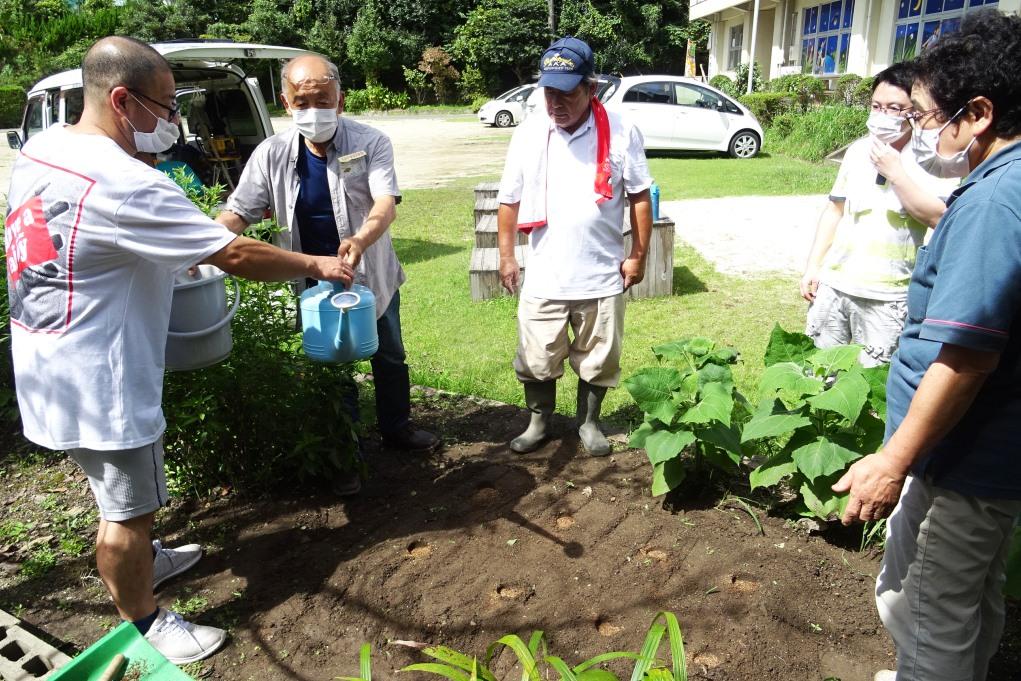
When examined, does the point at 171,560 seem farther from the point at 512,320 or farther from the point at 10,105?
the point at 10,105

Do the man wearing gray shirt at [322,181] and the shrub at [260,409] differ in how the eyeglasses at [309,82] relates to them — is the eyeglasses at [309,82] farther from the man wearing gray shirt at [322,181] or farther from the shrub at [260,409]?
the shrub at [260,409]

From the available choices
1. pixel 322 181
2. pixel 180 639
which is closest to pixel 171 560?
pixel 180 639

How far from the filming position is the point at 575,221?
11.2 ft

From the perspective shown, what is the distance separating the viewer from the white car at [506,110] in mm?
23250

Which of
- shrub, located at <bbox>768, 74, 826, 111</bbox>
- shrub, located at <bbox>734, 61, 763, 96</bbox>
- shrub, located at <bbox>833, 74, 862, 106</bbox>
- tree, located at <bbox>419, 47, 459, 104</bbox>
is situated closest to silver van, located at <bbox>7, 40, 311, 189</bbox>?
shrub, located at <bbox>833, 74, 862, 106</bbox>

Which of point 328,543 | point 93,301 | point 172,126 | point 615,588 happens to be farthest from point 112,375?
point 615,588

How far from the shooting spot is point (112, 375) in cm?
211

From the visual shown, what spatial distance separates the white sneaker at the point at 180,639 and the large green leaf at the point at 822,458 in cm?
202

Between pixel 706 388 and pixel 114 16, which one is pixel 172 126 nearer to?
pixel 706 388

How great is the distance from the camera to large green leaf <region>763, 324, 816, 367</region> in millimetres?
3043

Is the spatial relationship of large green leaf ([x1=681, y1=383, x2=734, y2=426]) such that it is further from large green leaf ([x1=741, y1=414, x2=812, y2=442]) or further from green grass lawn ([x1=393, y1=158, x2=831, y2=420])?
green grass lawn ([x1=393, y1=158, x2=831, y2=420])

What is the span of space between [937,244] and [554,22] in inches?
1412

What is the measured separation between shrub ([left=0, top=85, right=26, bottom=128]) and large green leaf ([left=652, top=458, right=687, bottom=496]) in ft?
112

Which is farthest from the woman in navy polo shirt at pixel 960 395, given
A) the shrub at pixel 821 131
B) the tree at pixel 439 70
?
the tree at pixel 439 70
